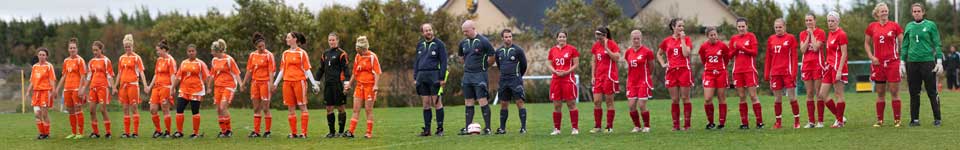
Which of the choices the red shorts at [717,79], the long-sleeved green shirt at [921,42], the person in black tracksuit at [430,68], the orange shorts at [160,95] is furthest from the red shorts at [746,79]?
the orange shorts at [160,95]

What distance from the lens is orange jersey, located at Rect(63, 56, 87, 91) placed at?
19.7m

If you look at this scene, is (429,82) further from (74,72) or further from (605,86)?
(74,72)

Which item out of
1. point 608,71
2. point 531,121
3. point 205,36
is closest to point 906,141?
point 608,71

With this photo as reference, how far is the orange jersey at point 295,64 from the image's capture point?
18.4m

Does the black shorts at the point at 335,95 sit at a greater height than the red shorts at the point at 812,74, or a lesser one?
lesser

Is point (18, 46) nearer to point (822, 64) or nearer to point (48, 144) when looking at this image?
point (48, 144)

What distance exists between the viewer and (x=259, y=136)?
1873 centimetres

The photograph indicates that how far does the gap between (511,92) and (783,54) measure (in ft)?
11.3

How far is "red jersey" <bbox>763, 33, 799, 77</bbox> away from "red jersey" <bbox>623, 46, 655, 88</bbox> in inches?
59.5

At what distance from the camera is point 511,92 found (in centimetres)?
1830

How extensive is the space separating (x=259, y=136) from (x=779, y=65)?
6.73m

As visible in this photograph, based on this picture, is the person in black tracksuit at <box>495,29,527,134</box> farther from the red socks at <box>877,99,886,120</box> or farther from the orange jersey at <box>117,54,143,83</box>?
the orange jersey at <box>117,54,143,83</box>

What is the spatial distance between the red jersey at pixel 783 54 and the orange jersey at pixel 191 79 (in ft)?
24.7

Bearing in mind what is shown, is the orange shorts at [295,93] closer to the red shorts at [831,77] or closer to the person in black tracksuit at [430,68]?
the person in black tracksuit at [430,68]
